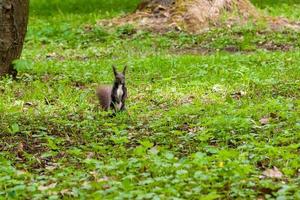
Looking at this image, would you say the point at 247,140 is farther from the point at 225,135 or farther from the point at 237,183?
the point at 237,183

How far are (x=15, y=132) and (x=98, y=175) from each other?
2.24 m

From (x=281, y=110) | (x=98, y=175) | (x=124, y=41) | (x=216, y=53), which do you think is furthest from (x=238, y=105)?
(x=124, y=41)

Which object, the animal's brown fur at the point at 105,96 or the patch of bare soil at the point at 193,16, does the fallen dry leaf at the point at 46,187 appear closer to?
the animal's brown fur at the point at 105,96

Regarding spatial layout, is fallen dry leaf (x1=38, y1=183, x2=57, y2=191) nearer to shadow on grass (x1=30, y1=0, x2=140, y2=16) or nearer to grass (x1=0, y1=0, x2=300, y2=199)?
grass (x1=0, y1=0, x2=300, y2=199)

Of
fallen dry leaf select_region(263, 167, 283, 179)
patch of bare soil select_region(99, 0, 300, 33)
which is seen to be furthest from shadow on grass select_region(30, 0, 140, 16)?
fallen dry leaf select_region(263, 167, 283, 179)

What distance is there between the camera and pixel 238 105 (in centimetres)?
960

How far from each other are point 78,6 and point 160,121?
1559 centimetres

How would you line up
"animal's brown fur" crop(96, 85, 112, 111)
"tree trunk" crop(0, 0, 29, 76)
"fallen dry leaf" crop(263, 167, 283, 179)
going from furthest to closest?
"tree trunk" crop(0, 0, 29, 76) → "animal's brown fur" crop(96, 85, 112, 111) → "fallen dry leaf" crop(263, 167, 283, 179)

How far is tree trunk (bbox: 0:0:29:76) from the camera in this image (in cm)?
1199

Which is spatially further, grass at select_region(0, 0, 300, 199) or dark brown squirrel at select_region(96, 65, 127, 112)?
dark brown squirrel at select_region(96, 65, 127, 112)

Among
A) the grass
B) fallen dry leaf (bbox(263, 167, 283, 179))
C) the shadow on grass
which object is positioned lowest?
the shadow on grass

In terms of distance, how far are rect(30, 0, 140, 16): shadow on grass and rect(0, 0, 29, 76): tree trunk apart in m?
10.3

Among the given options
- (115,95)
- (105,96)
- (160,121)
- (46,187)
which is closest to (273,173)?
(46,187)

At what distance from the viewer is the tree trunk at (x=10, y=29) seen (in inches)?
472
